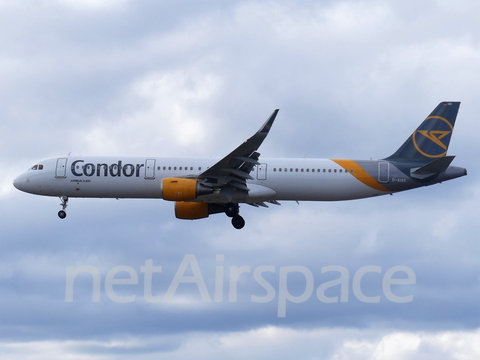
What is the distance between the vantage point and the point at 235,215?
52.3 m

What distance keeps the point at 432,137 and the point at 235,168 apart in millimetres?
13694

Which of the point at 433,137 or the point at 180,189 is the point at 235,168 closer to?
the point at 180,189

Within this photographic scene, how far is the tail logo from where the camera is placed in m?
52.4

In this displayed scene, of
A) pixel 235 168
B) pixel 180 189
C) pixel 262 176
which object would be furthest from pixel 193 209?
pixel 235 168

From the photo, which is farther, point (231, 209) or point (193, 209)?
point (193, 209)

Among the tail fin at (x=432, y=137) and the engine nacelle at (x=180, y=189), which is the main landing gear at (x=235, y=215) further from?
the tail fin at (x=432, y=137)

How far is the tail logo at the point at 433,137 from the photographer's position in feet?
172

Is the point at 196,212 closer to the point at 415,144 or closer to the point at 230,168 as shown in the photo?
the point at 230,168

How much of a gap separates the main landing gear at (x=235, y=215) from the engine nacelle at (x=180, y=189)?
3548 millimetres

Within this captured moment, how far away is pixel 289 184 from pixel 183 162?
6945 mm

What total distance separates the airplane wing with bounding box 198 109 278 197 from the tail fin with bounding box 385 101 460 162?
10149mm

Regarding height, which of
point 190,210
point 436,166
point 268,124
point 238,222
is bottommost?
point 238,222

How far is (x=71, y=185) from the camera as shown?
5194 cm

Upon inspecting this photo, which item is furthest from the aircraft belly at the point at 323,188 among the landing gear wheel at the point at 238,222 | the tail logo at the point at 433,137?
the tail logo at the point at 433,137
